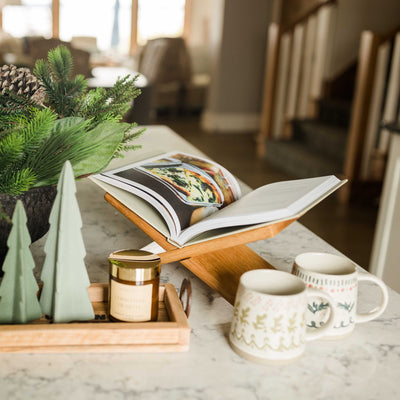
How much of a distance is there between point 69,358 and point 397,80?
352 centimetres

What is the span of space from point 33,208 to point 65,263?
0.53 ft

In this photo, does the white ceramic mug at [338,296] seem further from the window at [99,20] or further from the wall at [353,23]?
the window at [99,20]

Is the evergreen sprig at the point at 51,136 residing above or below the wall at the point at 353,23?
below

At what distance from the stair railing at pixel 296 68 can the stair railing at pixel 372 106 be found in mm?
1064

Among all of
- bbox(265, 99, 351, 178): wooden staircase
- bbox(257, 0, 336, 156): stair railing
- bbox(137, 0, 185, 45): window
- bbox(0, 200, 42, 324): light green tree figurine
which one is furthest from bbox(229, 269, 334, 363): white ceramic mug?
bbox(137, 0, 185, 45): window

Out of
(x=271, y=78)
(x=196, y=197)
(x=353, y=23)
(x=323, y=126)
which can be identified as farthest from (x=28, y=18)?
(x=196, y=197)

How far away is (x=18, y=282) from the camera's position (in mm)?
647

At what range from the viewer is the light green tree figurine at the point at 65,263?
24.8 inches

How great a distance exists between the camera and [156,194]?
812mm

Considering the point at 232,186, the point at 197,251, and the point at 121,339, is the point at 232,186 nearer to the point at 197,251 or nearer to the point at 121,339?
the point at 197,251

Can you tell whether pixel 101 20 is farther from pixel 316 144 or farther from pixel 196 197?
pixel 196 197

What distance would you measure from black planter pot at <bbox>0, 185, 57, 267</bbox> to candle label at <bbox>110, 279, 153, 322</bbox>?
189 millimetres

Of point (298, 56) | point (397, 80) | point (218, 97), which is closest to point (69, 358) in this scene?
point (397, 80)

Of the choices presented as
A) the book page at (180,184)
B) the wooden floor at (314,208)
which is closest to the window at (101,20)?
the wooden floor at (314,208)
